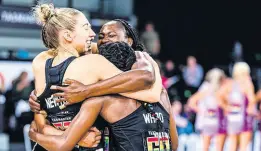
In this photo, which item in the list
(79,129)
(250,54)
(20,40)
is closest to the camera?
(79,129)

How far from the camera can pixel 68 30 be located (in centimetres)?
338

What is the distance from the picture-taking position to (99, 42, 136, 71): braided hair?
3.21 m

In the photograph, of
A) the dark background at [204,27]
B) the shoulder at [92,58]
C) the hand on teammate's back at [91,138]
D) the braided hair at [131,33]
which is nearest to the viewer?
the shoulder at [92,58]

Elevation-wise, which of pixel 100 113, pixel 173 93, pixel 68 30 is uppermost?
pixel 68 30

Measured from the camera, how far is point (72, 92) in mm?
3195

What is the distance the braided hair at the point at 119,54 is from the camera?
3213 millimetres

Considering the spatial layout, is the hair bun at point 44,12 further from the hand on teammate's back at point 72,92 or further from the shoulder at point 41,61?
the hand on teammate's back at point 72,92

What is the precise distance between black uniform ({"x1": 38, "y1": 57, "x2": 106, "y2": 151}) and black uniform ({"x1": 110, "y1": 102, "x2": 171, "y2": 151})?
15 centimetres

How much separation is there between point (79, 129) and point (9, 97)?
685 cm

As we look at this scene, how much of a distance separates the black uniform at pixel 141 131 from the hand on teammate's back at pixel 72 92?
0.23m

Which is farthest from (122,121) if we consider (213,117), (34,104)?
(213,117)

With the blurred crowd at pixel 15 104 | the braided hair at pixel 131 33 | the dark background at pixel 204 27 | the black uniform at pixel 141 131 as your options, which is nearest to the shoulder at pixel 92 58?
the black uniform at pixel 141 131

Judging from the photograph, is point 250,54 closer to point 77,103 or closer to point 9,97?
point 9,97

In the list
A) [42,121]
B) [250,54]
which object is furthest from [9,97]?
[250,54]
